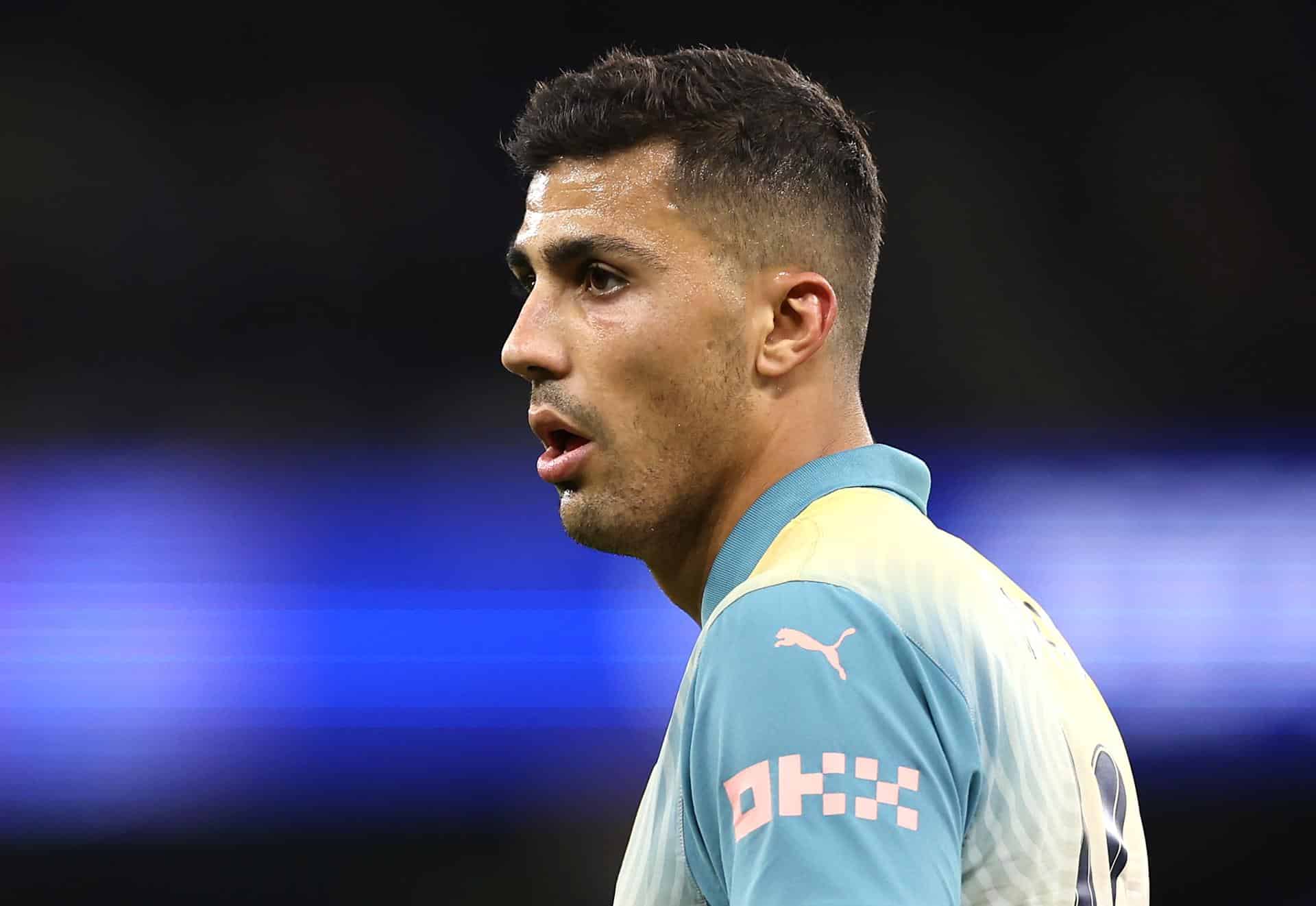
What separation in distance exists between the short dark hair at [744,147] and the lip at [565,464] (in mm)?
225

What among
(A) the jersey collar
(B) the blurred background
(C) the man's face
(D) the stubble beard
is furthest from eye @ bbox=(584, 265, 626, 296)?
(B) the blurred background

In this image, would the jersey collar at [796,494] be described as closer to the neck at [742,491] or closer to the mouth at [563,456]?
the neck at [742,491]

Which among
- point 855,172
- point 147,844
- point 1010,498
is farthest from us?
point 1010,498

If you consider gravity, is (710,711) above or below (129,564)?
below

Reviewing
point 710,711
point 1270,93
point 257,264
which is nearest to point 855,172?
point 710,711

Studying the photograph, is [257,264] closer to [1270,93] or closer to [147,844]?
[147,844]

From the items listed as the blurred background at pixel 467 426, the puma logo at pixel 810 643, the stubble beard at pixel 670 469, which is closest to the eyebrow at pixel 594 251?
the stubble beard at pixel 670 469

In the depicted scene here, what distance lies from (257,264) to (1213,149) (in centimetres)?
238

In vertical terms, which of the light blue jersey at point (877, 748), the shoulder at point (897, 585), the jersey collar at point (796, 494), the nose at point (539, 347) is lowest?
the light blue jersey at point (877, 748)

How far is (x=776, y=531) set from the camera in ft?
4.01

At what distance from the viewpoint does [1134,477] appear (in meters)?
3.36

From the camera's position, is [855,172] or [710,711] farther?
[855,172]

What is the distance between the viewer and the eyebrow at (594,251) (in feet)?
4.13

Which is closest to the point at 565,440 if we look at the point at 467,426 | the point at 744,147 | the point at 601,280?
the point at 601,280
